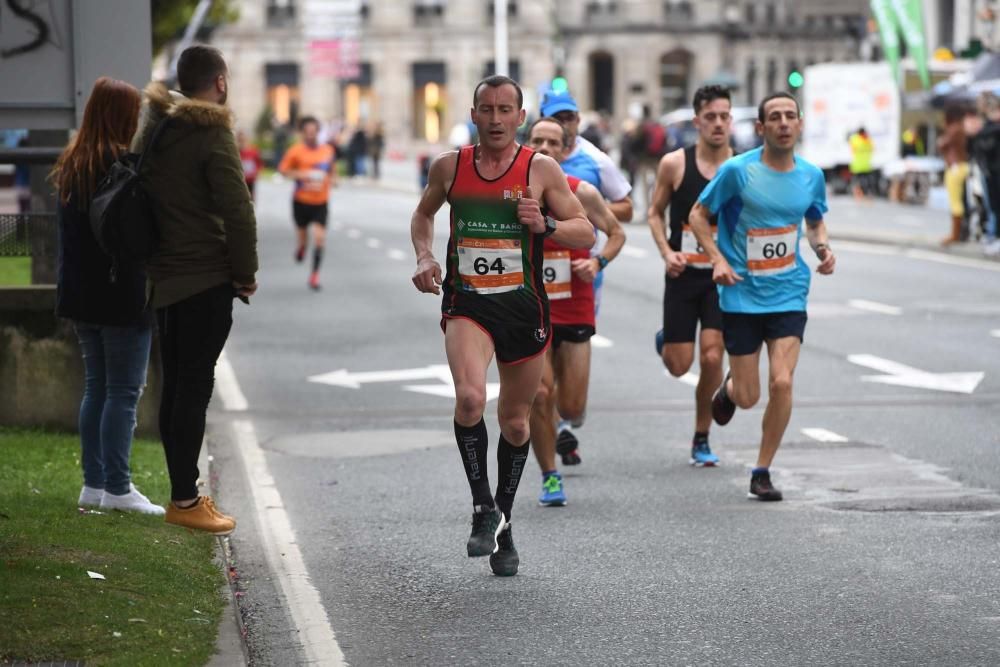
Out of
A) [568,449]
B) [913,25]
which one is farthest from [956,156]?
[568,449]

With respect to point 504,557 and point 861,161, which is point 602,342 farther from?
point 861,161

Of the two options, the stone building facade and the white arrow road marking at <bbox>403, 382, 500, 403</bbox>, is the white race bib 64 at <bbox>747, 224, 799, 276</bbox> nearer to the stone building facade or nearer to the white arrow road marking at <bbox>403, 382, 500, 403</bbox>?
the white arrow road marking at <bbox>403, 382, 500, 403</bbox>

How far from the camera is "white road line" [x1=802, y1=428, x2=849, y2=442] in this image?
11078 millimetres

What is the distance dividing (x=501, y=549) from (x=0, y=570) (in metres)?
1.93

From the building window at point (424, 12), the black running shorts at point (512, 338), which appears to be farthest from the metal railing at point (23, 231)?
the building window at point (424, 12)

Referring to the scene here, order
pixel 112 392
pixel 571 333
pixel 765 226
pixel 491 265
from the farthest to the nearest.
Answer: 1. pixel 571 333
2. pixel 765 226
3. pixel 112 392
4. pixel 491 265

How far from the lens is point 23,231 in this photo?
1073 cm

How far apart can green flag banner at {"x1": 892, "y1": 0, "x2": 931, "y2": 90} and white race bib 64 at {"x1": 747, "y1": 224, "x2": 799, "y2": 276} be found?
33227 mm

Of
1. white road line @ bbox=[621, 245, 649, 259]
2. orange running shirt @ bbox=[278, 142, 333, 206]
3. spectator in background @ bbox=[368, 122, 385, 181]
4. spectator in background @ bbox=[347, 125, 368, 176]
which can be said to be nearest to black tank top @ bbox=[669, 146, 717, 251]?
orange running shirt @ bbox=[278, 142, 333, 206]

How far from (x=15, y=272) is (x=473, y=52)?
8659cm

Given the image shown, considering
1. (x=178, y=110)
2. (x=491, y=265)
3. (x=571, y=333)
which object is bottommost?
(x=571, y=333)

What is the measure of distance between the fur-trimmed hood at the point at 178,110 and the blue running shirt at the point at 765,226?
268 centimetres

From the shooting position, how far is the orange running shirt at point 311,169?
2264cm

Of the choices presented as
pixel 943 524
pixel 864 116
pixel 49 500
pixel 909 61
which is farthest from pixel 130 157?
pixel 909 61
